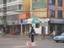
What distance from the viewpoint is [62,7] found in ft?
198

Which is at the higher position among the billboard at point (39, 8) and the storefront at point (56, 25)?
the billboard at point (39, 8)

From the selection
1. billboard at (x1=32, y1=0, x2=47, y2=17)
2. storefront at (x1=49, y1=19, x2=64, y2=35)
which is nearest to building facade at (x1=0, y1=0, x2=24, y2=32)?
billboard at (x1=32, y1=0, x2=47, y2=17)

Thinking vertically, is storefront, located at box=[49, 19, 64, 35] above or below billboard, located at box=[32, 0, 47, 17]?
below

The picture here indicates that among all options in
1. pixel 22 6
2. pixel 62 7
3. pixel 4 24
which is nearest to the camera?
pixel 62 7

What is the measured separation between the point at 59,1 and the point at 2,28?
14.2m

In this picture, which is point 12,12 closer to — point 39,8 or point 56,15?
point 39,8

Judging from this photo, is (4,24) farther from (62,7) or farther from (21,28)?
(62,7)

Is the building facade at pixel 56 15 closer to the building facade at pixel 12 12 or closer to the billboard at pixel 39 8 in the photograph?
the billboard at pixel 39 8

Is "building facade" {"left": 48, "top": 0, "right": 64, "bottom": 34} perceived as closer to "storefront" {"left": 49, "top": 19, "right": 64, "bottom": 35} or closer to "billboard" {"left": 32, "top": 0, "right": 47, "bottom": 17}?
"storefront" {"left": 49, "top": 19, "right": 64, "bottom": 35}

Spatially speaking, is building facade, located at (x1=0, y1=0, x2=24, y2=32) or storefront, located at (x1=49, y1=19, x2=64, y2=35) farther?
building facade, located at (x1=0, y1=0, x2=24, y2=32)

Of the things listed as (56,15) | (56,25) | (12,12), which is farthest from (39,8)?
(12,12)

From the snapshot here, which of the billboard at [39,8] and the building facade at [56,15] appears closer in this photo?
the building facade at [56,15]

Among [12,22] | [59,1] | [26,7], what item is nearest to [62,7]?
[59,1]

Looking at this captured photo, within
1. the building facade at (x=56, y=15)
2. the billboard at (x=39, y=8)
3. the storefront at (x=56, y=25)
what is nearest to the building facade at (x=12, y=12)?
the billboard at (x=39, y=8)
